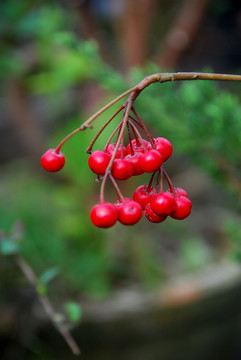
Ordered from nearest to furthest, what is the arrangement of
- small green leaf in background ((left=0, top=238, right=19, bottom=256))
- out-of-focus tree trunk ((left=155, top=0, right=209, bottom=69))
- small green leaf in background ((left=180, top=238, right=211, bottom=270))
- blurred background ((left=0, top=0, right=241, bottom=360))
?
small green leaf in background ((left=0, top=238, right=19, bottom=256)) < blurred background ((left=0, top=0, right=241, bottom=360)) < small green leaf in background ((left=180, top=238, right=211, bottom=270)) < out-of-focus tree trunk ((left=155, top=0, right=209, bottom=69))

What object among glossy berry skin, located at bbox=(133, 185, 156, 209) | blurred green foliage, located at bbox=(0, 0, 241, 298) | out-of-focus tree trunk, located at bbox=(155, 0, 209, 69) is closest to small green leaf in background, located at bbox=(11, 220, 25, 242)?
blurred green foliage, located at bbox=(0, 0, 241, 298)

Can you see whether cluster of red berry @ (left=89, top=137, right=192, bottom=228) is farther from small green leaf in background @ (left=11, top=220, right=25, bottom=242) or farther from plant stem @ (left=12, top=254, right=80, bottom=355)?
small green leaf in background @ (left=11, top=220, right=25, bottom=242)

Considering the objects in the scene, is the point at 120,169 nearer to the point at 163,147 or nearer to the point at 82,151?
the point at 163,147

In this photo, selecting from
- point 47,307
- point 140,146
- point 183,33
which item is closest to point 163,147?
point 140,146

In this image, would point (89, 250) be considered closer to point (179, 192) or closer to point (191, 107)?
point (191, 107)

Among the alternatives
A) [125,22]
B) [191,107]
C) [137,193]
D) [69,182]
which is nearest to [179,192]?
[137,193]

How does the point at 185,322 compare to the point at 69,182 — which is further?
the point at 69,182
